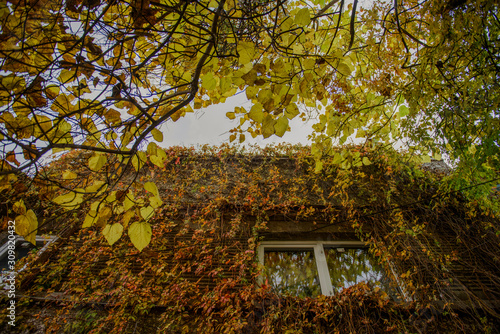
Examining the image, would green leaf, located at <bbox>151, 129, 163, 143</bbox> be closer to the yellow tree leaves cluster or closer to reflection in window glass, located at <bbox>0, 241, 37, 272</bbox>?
the yellow tree leaves cluster

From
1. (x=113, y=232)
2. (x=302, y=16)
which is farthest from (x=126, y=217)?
(x=302, y=16)

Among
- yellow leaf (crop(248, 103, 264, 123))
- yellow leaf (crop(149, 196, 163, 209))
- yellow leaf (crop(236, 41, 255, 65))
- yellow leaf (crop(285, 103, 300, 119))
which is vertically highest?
yellow leaf (crop(236, 41, 255, 65))

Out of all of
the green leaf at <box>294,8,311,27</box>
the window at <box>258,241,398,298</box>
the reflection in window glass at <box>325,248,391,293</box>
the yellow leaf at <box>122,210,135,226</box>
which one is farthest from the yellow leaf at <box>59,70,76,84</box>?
the reflection in window glass at <box>325,248,391,293</box>

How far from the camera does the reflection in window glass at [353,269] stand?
108 inches

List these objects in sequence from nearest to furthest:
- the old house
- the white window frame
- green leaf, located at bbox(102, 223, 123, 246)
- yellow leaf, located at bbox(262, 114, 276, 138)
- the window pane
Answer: yellow leaf, located at bbox(262, 114, 276, 138)
green leaf, located at bbox(102, 223, 123, 246)
the old house
the window pane
the white window frame

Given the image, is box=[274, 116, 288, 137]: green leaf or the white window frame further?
the white window frame

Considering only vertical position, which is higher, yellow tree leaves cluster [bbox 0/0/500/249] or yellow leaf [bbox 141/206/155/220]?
yellow tree leaves cluster [bbox 0/0/500/249]

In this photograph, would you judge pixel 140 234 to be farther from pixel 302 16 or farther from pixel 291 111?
pixel 302 16

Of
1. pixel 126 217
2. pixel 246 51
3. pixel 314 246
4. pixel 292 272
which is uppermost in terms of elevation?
pixel 314 246

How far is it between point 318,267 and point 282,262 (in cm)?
49

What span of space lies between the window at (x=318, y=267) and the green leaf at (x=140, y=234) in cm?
190

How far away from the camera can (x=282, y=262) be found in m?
2.95

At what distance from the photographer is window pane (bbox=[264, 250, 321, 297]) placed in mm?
2662

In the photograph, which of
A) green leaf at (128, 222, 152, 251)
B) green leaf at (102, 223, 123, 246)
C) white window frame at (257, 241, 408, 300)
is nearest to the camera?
green leaf at (128, 222, 152, 251)
